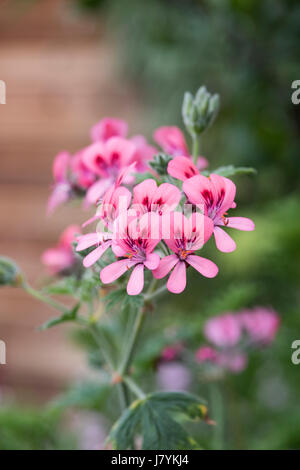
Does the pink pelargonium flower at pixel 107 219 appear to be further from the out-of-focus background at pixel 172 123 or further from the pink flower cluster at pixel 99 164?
the out-of-focus background at pixel 172 123

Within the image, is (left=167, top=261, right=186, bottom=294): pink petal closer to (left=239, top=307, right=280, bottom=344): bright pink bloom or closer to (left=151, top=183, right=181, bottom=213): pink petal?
(left=151, top=183, right=181, bottom=213): pink petal

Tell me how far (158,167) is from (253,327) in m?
0.30

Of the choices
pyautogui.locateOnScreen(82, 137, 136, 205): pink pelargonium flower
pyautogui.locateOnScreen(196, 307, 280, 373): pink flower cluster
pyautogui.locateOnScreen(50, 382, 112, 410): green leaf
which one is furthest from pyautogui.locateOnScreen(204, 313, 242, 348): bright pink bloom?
pyautogui.locateOnScreen(82, 137, 136, 205): pink pelargonium flower

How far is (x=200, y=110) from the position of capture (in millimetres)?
411

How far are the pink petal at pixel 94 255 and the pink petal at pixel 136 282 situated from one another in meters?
0.03

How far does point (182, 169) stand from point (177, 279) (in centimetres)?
8

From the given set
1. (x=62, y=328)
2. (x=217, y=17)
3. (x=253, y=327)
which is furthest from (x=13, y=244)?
(x=253, y=327)

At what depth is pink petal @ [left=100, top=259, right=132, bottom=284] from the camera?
1.02 feet

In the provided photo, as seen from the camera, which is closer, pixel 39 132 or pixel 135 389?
pixel 135 389

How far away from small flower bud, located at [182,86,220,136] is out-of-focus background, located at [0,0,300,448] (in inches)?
9.8

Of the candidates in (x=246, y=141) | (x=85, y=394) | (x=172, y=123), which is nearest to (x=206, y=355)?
(x=85, y=394)

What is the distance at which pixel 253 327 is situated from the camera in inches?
22.9

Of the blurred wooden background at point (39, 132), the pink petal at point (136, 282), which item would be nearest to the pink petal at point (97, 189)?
the pink petal at point (136, 282)

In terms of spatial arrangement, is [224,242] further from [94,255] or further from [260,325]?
[260,325]
